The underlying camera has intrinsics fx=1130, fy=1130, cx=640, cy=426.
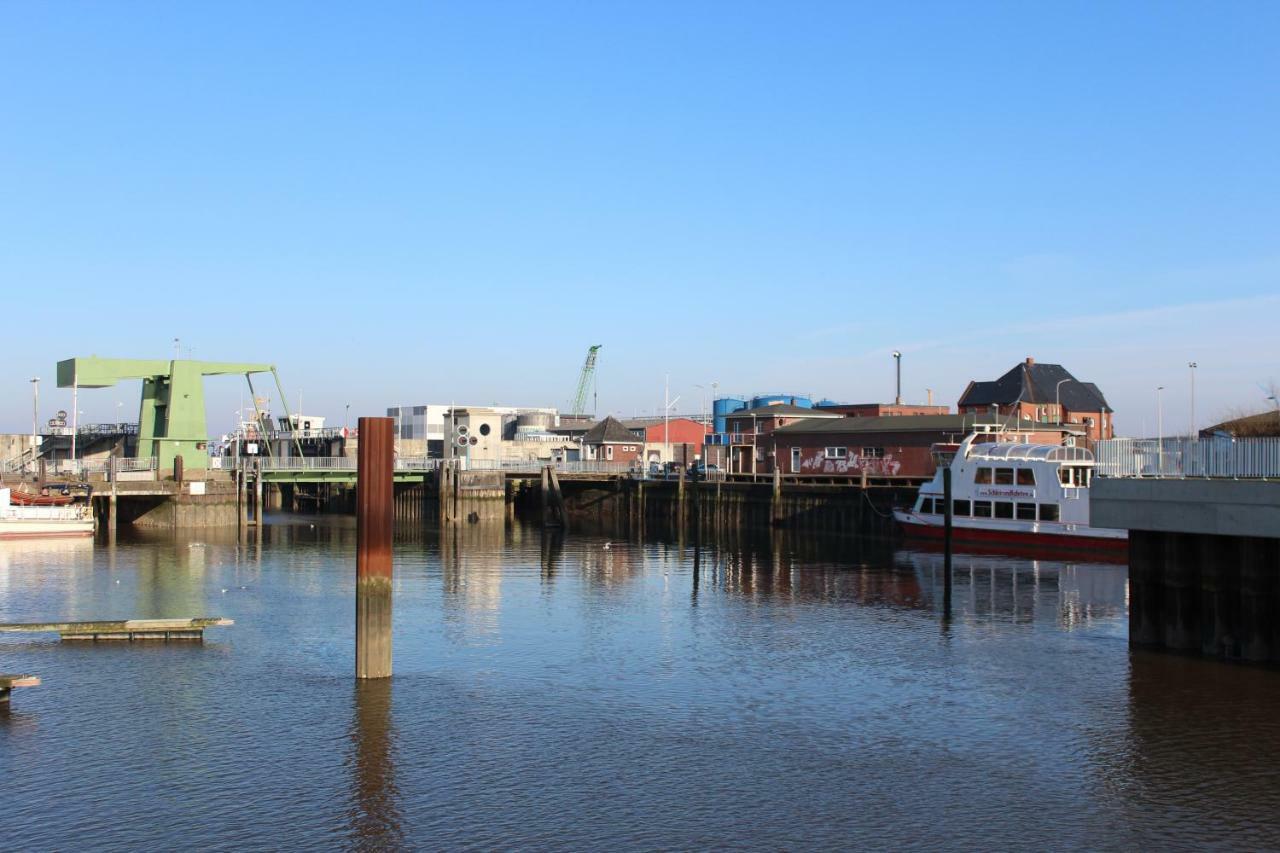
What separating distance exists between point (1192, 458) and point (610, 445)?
88792 millimetres

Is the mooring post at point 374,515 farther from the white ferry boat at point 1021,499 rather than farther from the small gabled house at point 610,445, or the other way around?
the small gabled house at point 610,445

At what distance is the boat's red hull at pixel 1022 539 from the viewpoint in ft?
195

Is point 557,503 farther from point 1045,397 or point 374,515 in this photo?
point 374,515

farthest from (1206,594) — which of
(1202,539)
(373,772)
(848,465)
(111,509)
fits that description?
(111,509)

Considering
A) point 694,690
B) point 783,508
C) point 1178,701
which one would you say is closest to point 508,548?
point 783,508

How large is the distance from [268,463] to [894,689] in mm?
67555

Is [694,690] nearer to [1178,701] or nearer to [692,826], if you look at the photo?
[692,826]

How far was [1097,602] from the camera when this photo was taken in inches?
1722

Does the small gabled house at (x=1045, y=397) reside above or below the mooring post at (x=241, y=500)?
above

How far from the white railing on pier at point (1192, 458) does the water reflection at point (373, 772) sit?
20.9 meters

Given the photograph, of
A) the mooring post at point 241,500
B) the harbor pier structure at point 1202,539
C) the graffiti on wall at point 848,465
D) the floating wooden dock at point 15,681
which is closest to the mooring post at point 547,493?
the graffiti on wall at point 848,465

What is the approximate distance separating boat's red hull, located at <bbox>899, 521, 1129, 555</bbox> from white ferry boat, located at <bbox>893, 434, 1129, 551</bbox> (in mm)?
50

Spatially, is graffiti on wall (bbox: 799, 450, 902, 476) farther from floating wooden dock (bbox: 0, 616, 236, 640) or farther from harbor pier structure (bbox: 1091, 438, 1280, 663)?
floating wooden dock (bbox: 0, 616, 236, 640)

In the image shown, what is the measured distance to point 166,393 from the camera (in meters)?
78.1
